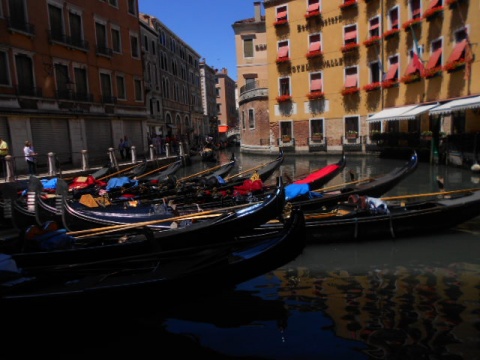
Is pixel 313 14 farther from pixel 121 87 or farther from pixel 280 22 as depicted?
pixel 121 87

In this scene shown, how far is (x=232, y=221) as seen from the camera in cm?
429

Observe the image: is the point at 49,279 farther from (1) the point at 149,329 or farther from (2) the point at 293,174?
(2) the point at 293,174

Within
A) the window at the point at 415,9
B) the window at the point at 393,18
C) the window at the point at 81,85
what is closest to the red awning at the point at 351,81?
the window at the point at 393,18

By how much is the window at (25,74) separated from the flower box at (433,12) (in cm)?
1338

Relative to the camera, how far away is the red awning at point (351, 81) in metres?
19.2

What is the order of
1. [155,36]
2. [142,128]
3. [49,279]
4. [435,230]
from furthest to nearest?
[155,36] < [142,128] < [435,230] < [49,279]

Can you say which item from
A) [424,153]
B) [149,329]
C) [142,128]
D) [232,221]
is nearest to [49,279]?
[149,329]

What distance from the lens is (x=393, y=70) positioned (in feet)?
54.2

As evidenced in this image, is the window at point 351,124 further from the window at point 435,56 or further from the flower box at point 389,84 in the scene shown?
the window at point 435,56

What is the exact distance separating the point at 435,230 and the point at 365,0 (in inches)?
610

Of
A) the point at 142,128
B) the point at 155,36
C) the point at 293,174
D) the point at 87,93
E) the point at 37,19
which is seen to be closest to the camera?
the point at 37,19

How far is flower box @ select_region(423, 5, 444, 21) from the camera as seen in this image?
42.9 feet

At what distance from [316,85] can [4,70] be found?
45.5 feet

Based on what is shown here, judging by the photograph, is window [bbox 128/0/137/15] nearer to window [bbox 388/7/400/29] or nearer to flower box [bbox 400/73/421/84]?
window [bbox 388/7/400/29]
